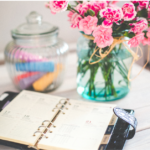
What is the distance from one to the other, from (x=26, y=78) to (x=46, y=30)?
Answer: 217 mm

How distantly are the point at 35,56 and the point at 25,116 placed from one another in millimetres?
268

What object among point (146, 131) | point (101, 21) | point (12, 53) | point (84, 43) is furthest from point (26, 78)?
point (146, 131)

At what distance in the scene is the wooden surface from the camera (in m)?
0.58

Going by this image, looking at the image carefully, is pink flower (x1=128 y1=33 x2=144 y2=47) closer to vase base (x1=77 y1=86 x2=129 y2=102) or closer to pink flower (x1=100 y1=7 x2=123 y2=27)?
pink flower (x1=100 y1=7 x2=123 y2=27)

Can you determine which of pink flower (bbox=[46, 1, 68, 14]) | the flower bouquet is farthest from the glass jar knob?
pink flower (bbox=[46, 1, 68, 14])

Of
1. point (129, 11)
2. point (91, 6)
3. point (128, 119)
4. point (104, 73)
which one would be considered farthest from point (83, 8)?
point (128, 119)

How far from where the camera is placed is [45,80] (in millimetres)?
841

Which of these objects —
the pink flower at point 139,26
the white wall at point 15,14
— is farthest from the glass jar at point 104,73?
the white wall at point 15,14

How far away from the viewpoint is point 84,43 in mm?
750

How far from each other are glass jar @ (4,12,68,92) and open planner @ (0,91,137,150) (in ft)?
0.32

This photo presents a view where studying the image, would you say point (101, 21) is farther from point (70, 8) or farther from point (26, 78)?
point (26, 78)

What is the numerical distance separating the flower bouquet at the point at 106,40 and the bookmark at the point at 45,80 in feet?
0.41

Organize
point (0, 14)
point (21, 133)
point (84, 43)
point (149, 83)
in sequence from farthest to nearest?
point (0, 14), point (149, 83), point (84, 43), point (21, 133)

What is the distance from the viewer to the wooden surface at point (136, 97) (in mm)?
576
